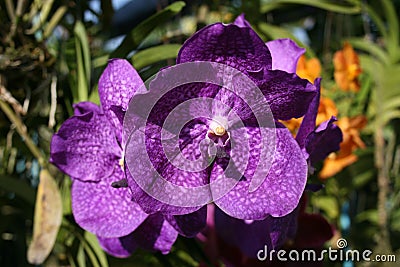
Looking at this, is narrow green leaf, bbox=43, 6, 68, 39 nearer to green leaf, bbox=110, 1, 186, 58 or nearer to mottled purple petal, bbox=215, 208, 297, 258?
green leaf, bbox=110, 1, 186, 58

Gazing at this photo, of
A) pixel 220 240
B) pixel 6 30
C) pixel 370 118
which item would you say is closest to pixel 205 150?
pixel 220 240

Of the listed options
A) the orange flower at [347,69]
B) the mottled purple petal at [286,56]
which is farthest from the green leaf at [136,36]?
the orange flower at [347,69]

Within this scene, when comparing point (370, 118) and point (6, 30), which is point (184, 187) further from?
point (370, 118)

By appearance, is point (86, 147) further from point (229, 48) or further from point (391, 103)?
point (391, 103)

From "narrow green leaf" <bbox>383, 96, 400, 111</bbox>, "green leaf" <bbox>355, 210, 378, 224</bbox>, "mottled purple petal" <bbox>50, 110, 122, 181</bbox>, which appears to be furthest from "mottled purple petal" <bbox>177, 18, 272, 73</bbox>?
"green leaf" <bbox>355, 210, 378, 224</bbox>

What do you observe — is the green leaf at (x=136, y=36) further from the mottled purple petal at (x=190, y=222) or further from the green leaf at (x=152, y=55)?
the mottled purple petal at (x=190, y=222)

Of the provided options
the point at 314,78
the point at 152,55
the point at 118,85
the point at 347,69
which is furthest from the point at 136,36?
the point at 347,69
